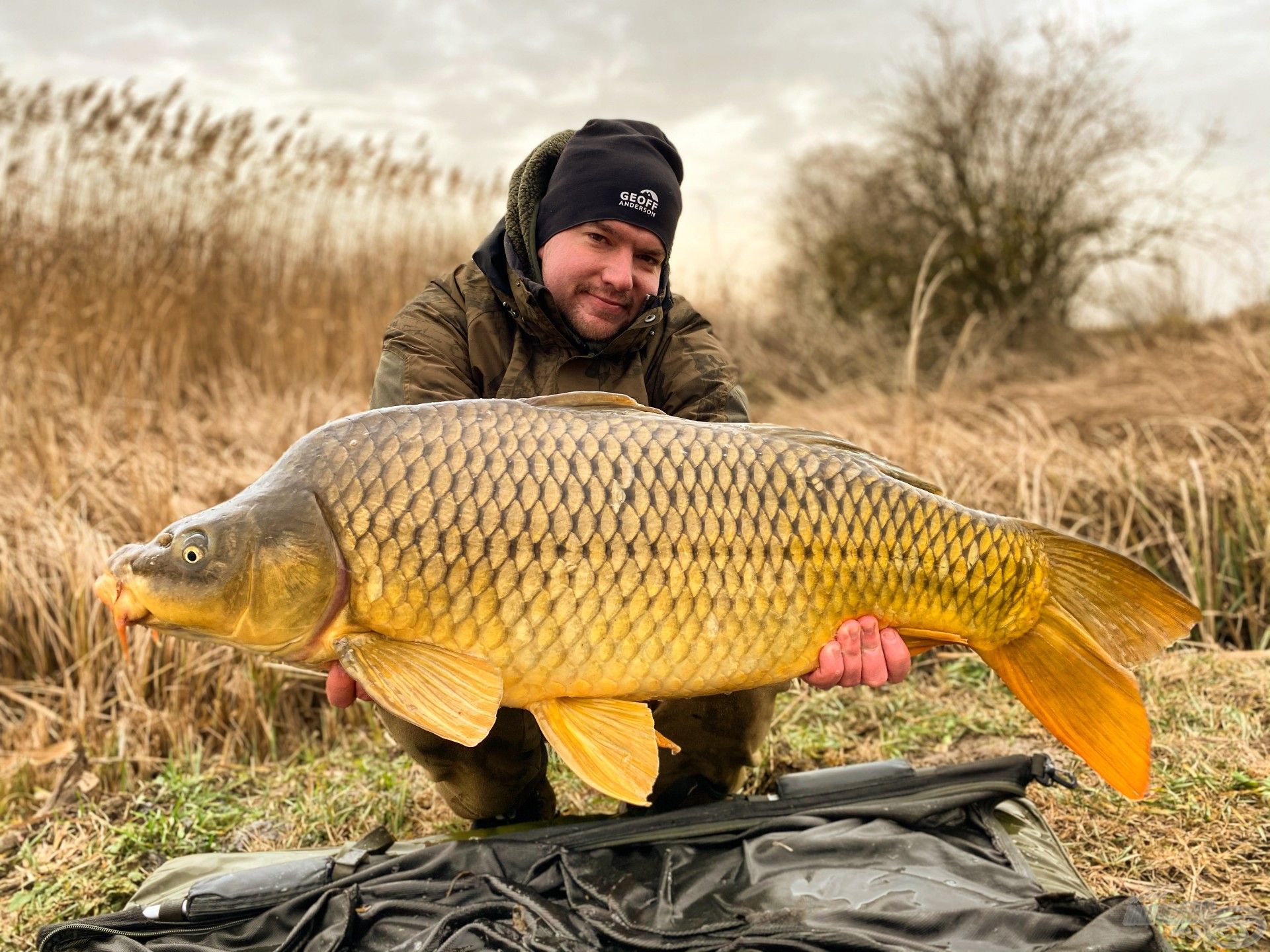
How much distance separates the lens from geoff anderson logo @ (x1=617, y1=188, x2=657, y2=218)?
6.72 feet

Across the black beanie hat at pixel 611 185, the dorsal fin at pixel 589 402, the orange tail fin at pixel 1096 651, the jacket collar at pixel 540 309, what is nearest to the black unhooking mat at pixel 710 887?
the orange tail fin at pixel 1096 651

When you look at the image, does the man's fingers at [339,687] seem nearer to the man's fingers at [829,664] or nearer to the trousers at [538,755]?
the trousers at [538,755]

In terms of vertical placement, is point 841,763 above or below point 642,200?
below

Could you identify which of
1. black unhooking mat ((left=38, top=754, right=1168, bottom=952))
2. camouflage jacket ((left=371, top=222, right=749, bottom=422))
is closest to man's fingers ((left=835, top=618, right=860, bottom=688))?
black unhooking mat ((left=38, top=754, right=1168, bottom=952))

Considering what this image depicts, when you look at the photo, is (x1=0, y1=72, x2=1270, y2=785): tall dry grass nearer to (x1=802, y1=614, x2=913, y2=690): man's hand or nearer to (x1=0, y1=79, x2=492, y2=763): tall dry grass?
(x1=0, y1=79, x2=492, y2=763): tall dry grass

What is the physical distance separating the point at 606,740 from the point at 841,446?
1.93 feet

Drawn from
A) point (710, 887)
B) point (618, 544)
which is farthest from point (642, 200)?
point (710, 887)

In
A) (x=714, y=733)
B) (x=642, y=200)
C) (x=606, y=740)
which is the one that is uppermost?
(x=642, y=200)

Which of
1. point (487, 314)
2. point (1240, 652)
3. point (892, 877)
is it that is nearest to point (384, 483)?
point (487, 314)

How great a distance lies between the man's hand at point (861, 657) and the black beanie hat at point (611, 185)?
0.93 m

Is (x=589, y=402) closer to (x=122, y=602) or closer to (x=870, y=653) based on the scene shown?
(x=870, y=653)

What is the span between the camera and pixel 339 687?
1.58m

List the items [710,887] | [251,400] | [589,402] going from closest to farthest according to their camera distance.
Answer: [589,402] < [710,887] < [251,400]

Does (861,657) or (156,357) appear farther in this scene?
(156,357)
